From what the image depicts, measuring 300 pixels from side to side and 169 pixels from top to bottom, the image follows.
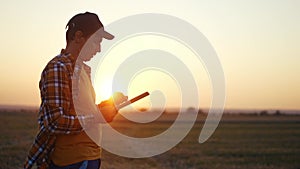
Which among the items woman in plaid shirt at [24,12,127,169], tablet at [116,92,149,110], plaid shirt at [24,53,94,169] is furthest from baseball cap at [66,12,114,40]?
tablet at [116,92,149,110]

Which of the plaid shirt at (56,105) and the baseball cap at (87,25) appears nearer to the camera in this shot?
the plaid shirt at (56,105)

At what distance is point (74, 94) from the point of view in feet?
8.38

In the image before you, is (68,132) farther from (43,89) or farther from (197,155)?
(197,155)

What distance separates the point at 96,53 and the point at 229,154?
56.4 feet

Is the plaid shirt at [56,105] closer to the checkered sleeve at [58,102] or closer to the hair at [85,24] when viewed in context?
the checkered sleeve at [58,102]

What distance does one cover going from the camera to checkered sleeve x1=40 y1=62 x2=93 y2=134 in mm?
2467

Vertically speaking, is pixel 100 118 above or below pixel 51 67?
below

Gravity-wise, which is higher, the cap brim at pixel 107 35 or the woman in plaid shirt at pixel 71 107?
the cap brim at pixel 107 35

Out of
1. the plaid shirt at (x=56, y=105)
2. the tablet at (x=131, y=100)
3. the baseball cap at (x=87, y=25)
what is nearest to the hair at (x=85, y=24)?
the baseball cap at (x=87, y=25)

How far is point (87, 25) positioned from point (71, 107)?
1.40ft

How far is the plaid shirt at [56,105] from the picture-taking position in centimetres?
247

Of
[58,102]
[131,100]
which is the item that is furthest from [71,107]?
[131,100]

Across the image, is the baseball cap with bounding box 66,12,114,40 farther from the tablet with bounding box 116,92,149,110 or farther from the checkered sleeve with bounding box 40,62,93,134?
the tablet with bounding box 116,92,149,110

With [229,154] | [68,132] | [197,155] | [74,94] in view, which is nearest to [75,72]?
[74,94]
